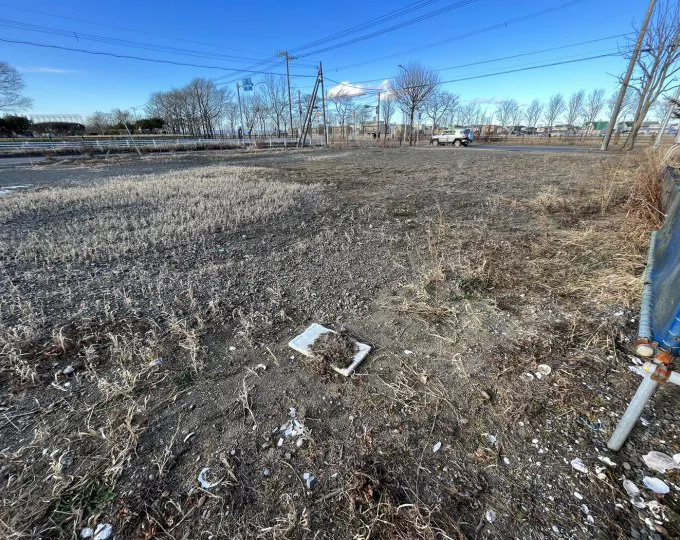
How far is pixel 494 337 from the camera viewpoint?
253 cm

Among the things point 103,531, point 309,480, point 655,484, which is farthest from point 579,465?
point 103,531

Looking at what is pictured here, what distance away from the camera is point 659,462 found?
4.94 feet

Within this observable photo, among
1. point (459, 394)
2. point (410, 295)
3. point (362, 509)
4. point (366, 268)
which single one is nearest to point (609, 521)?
point (459, 394)

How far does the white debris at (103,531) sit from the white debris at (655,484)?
2.50 metres

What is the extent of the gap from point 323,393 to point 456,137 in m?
36.4

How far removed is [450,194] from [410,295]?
18.9ft

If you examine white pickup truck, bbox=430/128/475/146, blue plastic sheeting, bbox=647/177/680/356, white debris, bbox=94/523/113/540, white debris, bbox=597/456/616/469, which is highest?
white pickup truck, bbox=430/128/475/146

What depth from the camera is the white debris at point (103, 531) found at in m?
1.28

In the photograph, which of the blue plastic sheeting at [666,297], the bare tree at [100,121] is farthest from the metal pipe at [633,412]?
the bare tree at [100,121]

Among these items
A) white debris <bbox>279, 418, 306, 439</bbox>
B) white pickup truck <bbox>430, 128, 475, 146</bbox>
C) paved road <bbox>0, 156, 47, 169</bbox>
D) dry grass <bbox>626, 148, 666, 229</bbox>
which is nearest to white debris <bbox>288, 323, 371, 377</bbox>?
white debris <bbox>279, 418, 306, 439</bbox>

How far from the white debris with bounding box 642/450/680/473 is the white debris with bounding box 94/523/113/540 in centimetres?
260

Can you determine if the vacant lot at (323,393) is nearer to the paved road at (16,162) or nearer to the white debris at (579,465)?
the white debris at (579,465)

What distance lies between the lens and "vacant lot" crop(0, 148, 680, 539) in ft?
4.52

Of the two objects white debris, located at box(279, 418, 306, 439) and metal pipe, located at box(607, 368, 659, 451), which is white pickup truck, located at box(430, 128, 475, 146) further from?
white debris, located at box(279, 418, 306, 439)
